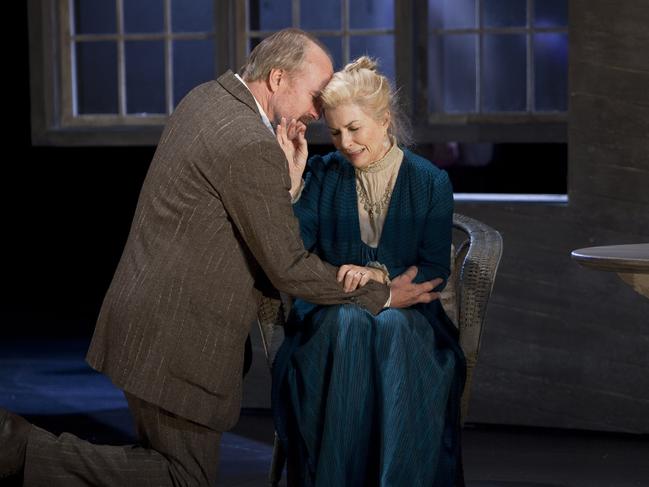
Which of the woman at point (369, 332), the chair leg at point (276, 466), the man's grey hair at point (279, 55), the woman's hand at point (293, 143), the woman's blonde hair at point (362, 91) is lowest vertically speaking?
the chair leg at point (276, 466)

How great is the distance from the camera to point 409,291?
11.9ft

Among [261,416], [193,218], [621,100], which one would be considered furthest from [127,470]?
[621,100]

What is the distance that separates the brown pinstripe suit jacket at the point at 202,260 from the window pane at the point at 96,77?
8.81ft

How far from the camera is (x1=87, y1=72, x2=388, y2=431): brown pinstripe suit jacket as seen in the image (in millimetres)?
3335

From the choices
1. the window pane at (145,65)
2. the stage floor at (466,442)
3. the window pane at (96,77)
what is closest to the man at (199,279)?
the stage floor at (466,442)

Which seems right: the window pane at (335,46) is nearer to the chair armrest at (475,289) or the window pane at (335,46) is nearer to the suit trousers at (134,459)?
the chair armrest at (475,289)

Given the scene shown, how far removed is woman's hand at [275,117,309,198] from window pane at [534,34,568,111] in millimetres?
1966

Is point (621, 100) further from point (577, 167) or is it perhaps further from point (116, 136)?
point (116, 136)

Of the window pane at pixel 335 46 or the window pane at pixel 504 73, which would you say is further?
the window pane at pixel 335 46

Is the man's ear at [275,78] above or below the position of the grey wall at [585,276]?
above

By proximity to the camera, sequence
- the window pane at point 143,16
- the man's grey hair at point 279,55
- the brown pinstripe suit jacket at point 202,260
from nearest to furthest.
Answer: the brown pinstripe suit jacket at point 202,260, the man's grey hair at point 279,55, the window pane at point 143,16

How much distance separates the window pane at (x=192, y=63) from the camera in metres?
5.90

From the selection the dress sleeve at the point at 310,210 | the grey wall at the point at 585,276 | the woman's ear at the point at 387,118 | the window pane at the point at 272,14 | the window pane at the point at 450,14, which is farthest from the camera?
the window pane at the point at 272,14

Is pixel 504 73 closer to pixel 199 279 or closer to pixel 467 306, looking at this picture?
pixel 467 306
